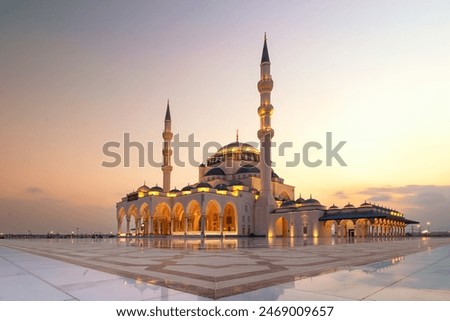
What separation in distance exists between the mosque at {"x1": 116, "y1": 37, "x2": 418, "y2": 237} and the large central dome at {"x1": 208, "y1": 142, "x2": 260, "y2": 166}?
3094 millimetres

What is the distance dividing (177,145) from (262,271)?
187ft

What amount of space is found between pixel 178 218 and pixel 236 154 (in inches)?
748

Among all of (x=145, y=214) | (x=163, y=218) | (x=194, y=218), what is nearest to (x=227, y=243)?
(x=194, y=218)

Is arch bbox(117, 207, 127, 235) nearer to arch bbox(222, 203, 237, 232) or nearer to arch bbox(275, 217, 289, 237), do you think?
arch bbox(222, 203, 237, 232)

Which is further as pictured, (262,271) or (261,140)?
(261,140)

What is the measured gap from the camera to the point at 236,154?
6844cm

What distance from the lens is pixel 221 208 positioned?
50281 mm

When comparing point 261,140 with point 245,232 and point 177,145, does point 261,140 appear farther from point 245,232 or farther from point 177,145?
point 177,145

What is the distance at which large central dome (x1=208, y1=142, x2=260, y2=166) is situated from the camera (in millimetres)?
68500

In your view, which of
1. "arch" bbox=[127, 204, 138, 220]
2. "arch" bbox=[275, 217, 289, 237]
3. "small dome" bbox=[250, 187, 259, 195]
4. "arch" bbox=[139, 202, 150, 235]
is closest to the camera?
"arch" bbox=[275, 217, 289, 237]

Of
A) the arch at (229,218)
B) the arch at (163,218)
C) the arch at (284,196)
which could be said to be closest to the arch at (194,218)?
the arch at (163,218)

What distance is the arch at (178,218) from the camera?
54.7 metres

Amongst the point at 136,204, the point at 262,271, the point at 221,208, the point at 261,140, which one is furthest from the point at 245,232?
the point at 262,271

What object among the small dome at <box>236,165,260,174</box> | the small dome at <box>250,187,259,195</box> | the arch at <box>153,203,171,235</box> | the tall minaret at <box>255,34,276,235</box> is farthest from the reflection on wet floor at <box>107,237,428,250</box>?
the small dome at <box>236,165,260,174</box>
